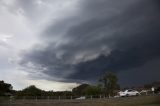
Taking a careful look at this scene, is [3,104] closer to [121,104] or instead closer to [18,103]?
[18,103]

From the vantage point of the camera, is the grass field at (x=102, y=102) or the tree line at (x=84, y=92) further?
the tree line at (x=84, y=92)

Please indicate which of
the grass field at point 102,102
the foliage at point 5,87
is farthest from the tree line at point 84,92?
the grass field at point 102,102

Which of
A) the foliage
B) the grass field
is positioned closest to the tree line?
the foliage

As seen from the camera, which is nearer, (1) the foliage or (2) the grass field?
(2) the grass field

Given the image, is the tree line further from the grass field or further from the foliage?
the grass field

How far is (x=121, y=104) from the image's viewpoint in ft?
205

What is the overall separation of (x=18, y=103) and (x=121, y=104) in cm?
2138

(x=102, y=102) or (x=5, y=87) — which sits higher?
(x=5, y=87)

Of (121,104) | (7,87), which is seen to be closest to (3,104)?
(121,104)

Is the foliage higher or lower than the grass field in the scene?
Result: higher

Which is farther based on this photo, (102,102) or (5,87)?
(5,87)

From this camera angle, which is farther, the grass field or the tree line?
the tree line

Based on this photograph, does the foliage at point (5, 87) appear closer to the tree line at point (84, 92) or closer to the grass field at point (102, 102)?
the tree line at point (84, 92)

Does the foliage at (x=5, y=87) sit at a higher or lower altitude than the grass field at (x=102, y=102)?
higher
